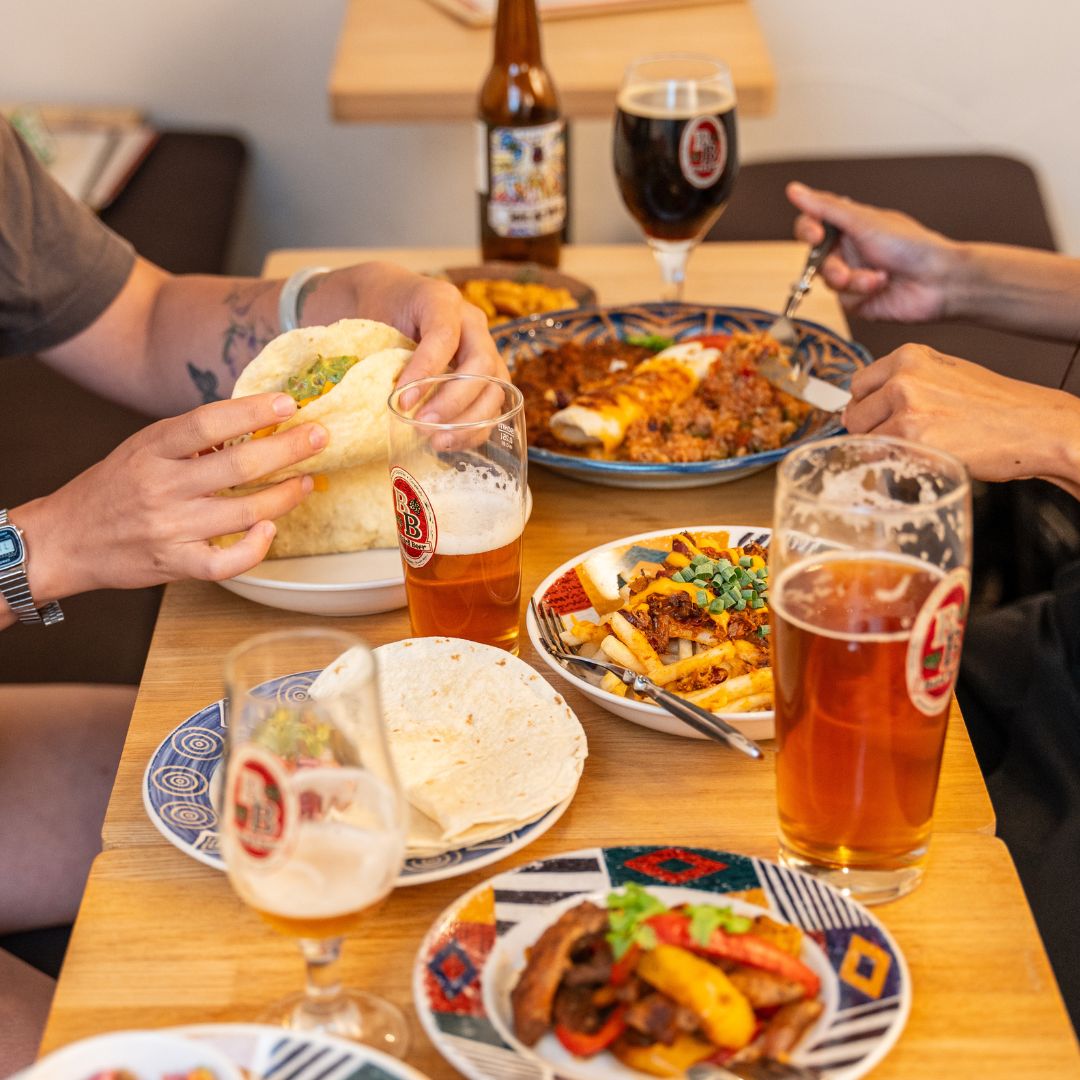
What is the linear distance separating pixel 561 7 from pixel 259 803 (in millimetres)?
2309

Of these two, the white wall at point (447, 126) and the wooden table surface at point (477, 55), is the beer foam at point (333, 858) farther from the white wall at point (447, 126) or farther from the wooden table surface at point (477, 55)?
the white wall at point (447, 126)

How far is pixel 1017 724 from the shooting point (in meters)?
1.21

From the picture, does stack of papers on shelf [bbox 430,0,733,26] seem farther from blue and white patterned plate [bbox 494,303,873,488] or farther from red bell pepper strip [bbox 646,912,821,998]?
red bell pepper strip [bbox 646,912,821,998]

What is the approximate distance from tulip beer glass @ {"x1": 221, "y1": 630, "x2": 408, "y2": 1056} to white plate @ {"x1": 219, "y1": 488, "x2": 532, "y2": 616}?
403 millimetres

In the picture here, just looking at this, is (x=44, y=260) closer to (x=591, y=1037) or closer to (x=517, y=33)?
(x=517, y=33)

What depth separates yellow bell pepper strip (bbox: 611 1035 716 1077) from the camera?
657 mm

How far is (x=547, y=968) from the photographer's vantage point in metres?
0.68

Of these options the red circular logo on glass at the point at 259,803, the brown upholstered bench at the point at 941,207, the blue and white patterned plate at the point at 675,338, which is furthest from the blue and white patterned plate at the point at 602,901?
the brown upholstered bench at the point at 941,207

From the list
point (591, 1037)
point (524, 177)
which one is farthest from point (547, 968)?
point (524, 177)

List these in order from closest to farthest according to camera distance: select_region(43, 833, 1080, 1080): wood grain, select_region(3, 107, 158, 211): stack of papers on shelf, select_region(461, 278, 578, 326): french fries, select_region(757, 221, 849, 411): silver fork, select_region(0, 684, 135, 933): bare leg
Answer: select_region(43, 833, 1080, 1080): wood grain, select_region(0, 684, 135, 933): bare leg, select_region(757, 221, 849, 411): silver fork, select_region(461, 278, 578, 326): french fries, select_region(3, 107, 158, 211): stack of papers on shelf

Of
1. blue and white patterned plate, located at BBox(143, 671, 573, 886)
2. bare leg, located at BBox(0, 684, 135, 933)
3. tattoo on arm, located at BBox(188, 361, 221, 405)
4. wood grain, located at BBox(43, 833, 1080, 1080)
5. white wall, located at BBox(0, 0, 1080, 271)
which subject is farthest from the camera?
white wall, located at BBox(0, 0, 1080, 271)

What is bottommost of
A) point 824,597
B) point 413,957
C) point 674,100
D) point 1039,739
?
point 1039,739

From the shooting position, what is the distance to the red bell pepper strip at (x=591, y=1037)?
2.19 feet

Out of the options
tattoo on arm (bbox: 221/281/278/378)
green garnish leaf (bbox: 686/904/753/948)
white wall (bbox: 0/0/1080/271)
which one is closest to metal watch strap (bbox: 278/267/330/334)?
tattoo on arm (bbox: 221/281/278/378)
